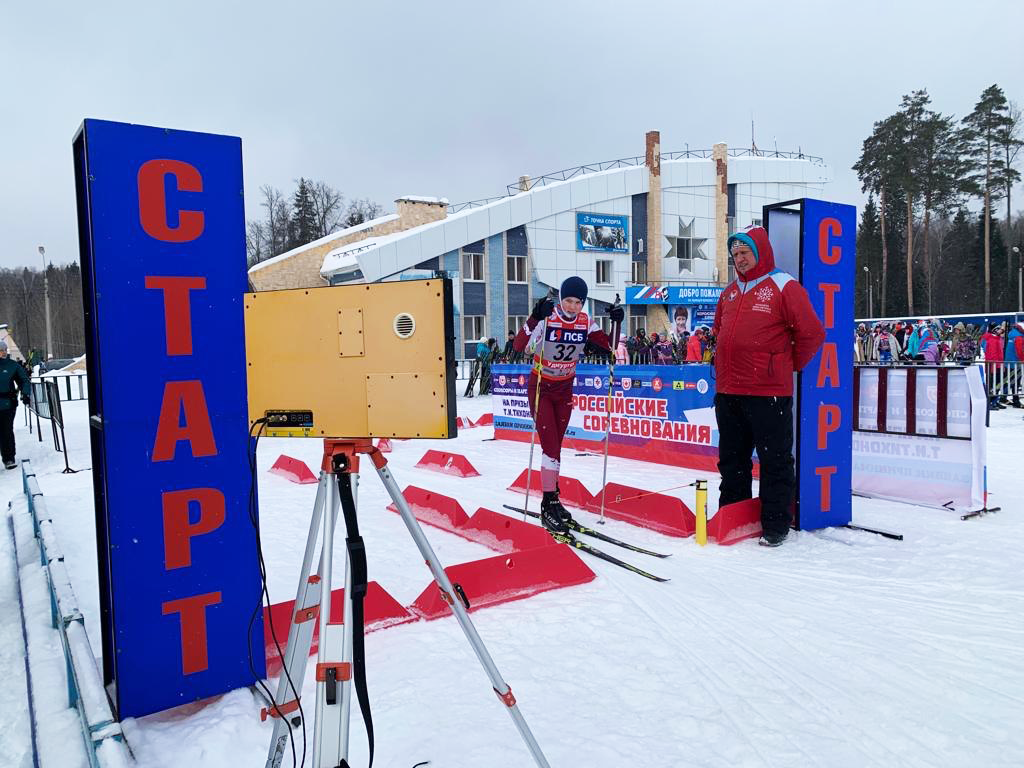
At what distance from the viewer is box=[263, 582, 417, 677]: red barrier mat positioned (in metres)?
3.40

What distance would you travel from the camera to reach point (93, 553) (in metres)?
5.53

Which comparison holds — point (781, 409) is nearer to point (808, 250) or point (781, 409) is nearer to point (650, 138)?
point (808, 250)

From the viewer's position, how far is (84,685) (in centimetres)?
296

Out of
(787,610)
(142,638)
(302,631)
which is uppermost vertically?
(302,631)

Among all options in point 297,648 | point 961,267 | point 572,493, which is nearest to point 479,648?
point 297,648

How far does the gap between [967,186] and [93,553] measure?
164 feet

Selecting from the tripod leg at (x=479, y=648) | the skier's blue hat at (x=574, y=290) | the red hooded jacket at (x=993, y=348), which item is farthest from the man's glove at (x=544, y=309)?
the red hooded jacket at (x=993, y=348)

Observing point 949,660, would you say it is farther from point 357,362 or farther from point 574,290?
point 574,290

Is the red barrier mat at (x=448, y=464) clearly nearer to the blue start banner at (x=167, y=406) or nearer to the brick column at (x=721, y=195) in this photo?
the blue start banner at (x=167, y=406)

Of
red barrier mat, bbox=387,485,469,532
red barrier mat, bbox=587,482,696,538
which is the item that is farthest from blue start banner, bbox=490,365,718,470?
red barrier mat, bbox=387,485,469,532

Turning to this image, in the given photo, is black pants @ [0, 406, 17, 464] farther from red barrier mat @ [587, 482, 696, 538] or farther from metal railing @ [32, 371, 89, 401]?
metal railing @ [32, 371, 89, 401]

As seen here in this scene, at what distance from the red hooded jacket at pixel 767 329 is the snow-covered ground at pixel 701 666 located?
4.27 ft

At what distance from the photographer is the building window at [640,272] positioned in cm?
3231

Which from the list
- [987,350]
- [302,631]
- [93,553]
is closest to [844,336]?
[302,631]
